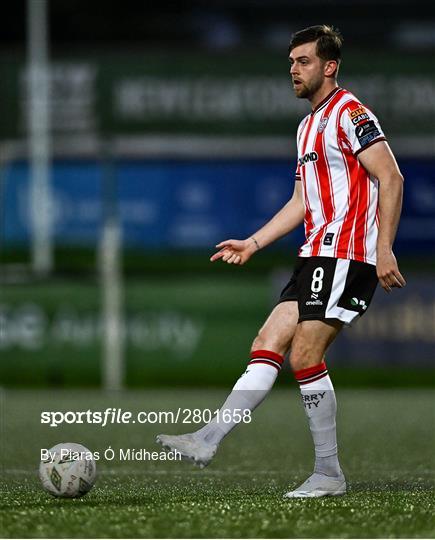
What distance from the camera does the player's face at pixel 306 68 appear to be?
19.3 feet

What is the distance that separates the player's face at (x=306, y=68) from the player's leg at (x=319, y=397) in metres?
1.03

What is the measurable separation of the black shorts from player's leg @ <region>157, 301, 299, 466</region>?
0.13 metres

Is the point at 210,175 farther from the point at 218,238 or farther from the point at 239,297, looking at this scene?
the point at 239,297

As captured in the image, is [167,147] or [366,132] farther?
[167,147]

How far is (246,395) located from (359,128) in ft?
3.99

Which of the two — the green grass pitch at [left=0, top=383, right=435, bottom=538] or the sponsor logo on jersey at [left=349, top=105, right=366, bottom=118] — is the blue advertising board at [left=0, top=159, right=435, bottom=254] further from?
the sponsor logo on jersey at [left=349, top=105, right=366, bottom=118]

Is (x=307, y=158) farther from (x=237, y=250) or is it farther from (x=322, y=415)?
(x=322, y=415)

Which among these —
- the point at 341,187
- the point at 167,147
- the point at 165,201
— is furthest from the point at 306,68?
the point at 167,147

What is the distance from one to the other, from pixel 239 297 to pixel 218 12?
36.7ft

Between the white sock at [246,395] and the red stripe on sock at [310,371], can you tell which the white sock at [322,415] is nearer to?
the red stripe on sock at [310,371]

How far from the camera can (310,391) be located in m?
5.86

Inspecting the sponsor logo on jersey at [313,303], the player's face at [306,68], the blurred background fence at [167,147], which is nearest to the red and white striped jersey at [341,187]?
the player's face at [306,68]

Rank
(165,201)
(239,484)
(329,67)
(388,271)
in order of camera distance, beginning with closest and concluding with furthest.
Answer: (388,271) < (329,67) < (239,484) < (165,201)

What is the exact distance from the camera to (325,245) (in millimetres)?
5812
